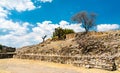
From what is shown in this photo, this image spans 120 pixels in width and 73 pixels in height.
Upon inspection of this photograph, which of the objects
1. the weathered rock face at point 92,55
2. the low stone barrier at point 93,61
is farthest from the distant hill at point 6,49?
the low stone barrier at point 93,61

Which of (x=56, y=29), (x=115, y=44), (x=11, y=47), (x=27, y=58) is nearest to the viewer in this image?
(x=115, y=44)

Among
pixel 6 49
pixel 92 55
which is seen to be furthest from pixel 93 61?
pixel 6 49

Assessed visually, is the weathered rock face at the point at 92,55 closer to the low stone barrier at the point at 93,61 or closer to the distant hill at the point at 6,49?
the low stone barrier at the point at 93,61

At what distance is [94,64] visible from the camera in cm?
2725

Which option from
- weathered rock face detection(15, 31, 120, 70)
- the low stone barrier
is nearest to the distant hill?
weathered rock face detection(15, 31, 120, 70)

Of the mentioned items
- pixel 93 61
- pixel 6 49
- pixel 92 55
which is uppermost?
pixel 6 49

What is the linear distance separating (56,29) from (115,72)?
2039 inches

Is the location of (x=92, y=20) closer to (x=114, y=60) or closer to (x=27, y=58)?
(x=27, y=58)

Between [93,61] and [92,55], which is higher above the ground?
[92,55]

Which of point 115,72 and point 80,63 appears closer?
point 115,72

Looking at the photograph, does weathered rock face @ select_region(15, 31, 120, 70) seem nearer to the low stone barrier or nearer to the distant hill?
the low stone barrier

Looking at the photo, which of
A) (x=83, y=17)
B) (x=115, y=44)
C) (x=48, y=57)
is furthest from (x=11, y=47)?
(x=115, y=44)

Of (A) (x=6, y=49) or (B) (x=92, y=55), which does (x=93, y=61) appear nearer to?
(B) (x=92, y=55)

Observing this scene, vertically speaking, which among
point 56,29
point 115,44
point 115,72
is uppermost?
point 56,29
